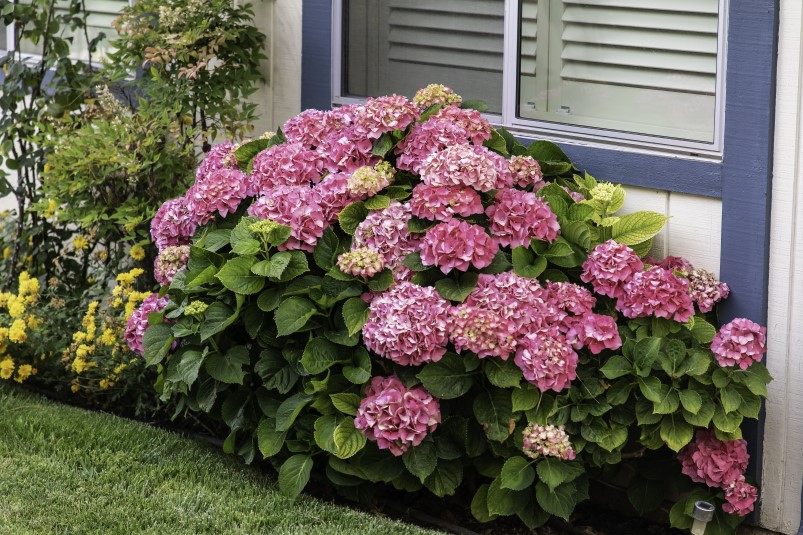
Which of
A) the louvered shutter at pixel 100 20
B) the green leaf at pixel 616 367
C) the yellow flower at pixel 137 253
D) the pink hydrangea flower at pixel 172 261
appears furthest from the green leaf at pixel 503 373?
the louvered shutter at pixel 100 20

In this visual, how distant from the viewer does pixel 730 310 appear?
3.67 meters

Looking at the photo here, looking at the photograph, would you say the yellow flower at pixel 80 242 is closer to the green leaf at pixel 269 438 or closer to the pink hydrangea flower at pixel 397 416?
the green leaf at pixel 269 438

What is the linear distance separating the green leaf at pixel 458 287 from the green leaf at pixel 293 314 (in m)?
0.42

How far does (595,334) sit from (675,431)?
15.7 inches

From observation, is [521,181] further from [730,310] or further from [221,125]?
[221,125]

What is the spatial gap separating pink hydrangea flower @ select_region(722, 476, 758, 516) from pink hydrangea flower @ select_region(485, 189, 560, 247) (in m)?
0.98

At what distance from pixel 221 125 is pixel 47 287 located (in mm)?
1168

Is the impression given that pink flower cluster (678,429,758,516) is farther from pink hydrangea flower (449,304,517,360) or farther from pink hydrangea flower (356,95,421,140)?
pink hydrangea flower (356,95,421,140)

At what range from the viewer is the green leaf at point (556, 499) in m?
3.43

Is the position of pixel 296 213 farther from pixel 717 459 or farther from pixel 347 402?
pixel 717 459

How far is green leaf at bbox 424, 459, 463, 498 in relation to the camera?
355 centimetres

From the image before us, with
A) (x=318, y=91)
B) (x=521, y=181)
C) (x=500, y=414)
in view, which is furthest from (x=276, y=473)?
(x=318, y=91)

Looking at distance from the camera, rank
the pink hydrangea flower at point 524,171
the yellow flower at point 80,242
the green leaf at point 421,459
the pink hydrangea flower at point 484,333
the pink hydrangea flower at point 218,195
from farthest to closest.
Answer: the yellow flower at point 80,242
the pink hydrangea flower at point 218,195
the pink hydrangea flower at point 524,171
the green leaf at point 421,459
the pink hydrangea flower at point 484,333

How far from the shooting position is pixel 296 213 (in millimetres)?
3688
